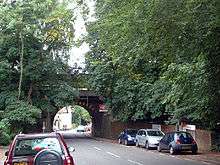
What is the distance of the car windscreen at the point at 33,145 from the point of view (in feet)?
36.4

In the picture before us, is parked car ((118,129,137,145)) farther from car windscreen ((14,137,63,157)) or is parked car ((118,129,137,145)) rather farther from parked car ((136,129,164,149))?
car windscreen ((14,137,63,157))

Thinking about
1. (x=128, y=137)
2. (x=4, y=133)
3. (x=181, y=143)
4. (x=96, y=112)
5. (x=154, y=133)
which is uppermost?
(x=96, y=112)

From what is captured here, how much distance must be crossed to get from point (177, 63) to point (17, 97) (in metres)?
24.2

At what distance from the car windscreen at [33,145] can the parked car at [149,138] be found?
75.2ft

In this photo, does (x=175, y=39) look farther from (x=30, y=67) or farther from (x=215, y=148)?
(x=30, y=67)

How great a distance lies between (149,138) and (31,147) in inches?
943

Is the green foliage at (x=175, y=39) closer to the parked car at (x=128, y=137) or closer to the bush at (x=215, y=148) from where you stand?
the bush at (x=215, y=148)

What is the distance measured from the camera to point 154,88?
37.1 meters

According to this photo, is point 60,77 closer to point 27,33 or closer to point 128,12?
point 27,33

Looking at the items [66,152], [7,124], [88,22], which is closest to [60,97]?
[7,124]

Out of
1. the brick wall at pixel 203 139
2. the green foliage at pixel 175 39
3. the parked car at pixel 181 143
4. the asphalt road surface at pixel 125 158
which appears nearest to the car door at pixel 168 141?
the parked car at pixel 181 143

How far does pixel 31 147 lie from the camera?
11305mm

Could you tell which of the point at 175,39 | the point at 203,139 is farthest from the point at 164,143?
the point at 175,39

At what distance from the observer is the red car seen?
10.9m
